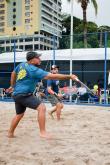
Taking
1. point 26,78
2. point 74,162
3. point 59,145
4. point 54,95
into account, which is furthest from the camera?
point 54,95

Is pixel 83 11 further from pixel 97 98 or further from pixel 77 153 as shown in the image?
pixel 77 153

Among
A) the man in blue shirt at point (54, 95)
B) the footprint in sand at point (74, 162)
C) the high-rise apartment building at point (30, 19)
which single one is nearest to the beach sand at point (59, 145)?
the footprint in sand at point (74, 162)

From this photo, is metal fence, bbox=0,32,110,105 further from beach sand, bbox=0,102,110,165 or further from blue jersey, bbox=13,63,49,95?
blue jersey, bbox=13,63,49,95

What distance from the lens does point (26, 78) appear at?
7.79m

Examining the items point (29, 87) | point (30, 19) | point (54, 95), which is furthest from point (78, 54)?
point (30, 19)

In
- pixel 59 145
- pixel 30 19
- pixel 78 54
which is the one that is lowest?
pixel 59 145

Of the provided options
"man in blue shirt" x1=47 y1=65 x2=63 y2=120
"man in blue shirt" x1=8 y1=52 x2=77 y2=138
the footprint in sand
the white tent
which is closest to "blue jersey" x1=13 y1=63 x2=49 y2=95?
"man in blue shirt" x1=8 y1=52 x2=77 y2=138

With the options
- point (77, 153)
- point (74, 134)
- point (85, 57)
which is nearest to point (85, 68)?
point (85, 57)

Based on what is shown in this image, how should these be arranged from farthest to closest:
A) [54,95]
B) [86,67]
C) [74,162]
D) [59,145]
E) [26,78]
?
[86,67]
[54,95]
[26,78]
[59,145]
[74,162]

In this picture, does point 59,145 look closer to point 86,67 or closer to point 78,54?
point 86,67

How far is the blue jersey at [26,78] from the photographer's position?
25.2ft

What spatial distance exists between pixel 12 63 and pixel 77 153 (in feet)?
53.5

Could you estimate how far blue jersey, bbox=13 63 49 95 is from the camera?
303 inches

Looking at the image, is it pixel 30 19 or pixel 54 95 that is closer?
pixel 54 95
